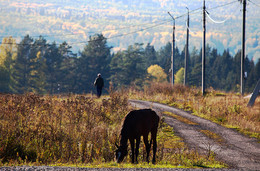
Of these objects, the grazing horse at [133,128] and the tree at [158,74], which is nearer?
the grazing horse at [133,128]

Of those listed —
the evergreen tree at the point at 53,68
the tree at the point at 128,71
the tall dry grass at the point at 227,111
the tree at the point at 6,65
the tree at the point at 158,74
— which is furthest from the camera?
the tree at the point at 158,74

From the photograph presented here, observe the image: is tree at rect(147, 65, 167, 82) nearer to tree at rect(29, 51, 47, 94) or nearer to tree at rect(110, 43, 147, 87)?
tree at rect(110, 43, 147, 87)

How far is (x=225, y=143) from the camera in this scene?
1581cm

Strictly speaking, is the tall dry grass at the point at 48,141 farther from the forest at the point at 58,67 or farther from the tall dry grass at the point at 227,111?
the forest at the point at 58,67

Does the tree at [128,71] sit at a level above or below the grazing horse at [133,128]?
above

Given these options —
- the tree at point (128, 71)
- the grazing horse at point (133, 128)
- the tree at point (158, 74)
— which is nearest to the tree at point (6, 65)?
the tree at point (128, 71)

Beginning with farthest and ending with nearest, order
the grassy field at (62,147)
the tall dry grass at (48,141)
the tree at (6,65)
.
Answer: the tree at (6,65) < the tall dry grass at (48,141) < the grassy field at (62,147)

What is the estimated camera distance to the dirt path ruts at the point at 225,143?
41.2ft

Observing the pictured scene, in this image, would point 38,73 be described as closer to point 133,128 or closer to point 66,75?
point 66,75

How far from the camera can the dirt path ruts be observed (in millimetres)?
12558

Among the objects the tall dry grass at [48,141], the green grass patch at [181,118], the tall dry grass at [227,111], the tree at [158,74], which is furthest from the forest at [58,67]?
the tall dry grass at [48,141]

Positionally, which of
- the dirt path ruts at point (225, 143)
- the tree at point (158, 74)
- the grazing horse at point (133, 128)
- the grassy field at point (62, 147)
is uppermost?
the tree at point (158, 74)

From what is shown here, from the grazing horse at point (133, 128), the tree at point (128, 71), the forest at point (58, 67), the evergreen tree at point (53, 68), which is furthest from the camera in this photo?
the tree at point (128, 71)

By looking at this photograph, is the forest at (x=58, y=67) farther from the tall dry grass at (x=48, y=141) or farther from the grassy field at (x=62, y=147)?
the grassy field at (x=62, y=147)
